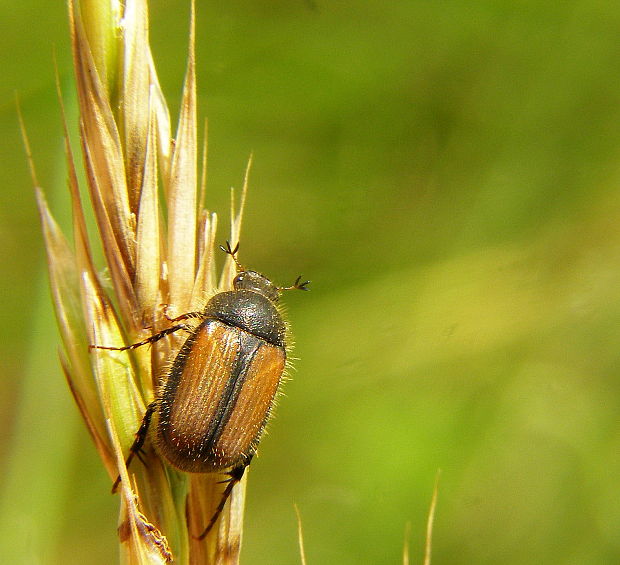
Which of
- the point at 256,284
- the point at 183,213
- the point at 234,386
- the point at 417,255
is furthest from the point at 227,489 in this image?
the point at 417,255

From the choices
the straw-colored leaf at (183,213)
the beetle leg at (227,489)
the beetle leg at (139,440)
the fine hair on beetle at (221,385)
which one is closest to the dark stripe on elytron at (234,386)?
the fine hair on beetle at (221,385)

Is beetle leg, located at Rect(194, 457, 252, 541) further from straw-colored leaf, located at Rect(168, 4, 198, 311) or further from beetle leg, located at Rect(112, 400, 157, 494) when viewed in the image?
straw-colored leaf, located at Rect(168, 4, 198, 311)

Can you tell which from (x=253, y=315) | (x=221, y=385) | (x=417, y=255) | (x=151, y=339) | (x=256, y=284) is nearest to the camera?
(x=151, y=339)

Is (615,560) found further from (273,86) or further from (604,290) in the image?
(273,86)

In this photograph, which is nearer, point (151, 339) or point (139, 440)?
point (139, 440)

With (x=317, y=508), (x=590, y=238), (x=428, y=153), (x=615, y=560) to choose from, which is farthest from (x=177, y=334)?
(x=590, y=238)

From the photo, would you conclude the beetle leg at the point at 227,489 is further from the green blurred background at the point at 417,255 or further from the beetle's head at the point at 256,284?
the green blurred background at the point at 417,255

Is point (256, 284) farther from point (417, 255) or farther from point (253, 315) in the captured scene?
point (417, 255)
